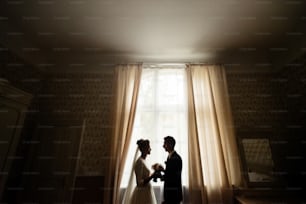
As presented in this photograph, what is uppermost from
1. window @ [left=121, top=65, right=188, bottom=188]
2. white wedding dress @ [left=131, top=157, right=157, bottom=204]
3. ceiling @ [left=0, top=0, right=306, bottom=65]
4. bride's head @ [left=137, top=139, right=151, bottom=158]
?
ceiling @ [left=0, top=0, right=306, bottom=65]

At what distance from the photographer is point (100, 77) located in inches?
78.0

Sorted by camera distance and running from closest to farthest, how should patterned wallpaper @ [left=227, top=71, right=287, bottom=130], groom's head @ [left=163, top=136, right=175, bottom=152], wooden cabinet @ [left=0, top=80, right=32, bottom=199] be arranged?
wooden cabinet @ [left=0, top=80, right=32, bottom=199] < groom's head @ [left=163, top=136, right=175, bottom=152] < patterned wallpaper @ [left=227, top=71, right=287, bottom=130]

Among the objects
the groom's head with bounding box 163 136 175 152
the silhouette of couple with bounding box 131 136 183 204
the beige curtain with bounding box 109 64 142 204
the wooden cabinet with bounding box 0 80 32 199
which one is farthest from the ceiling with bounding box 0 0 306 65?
the silhouette of couple with bounding box 131 136 183 204

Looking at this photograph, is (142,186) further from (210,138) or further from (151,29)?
(151,29)

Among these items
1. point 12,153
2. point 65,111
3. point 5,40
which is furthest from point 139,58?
point 12,153

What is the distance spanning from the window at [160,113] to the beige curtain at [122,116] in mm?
89

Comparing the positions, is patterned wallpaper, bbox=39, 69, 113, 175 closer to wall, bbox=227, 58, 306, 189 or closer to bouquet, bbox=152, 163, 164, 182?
bouquet, bbox=152, 163, 164, 182

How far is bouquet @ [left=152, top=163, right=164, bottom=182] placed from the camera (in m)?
1.43

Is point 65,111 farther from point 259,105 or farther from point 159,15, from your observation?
point 259,105

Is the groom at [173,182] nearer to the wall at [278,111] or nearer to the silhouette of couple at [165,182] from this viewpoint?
the silhouette of couple at [165,182]

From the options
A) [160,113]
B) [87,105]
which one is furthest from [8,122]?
[160,113]

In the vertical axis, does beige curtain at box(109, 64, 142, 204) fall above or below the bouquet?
above

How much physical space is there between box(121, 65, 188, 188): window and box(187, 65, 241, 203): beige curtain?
99 mm

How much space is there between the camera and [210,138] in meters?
1.70
